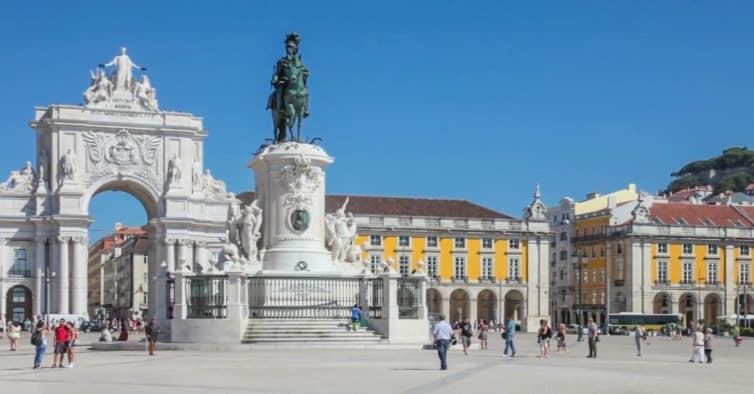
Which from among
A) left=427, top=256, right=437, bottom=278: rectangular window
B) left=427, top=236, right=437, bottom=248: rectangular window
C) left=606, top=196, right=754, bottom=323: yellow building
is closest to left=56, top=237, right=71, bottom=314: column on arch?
left=427, top=236, right=437, bottom=248: rectangular window

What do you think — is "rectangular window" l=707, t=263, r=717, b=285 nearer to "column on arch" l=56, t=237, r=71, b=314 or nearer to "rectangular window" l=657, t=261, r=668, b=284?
"rectangular window" l=657, t=261, r=668, b=284

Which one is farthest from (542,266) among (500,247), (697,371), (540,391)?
(540,391)

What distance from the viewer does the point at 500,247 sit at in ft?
343

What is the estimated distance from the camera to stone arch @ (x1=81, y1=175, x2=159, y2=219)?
91.1 m

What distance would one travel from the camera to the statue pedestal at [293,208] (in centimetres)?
3472

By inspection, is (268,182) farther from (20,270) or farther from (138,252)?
(138,252)

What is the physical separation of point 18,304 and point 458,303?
35196mm

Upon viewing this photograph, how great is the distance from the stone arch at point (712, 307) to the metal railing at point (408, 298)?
7572 cm

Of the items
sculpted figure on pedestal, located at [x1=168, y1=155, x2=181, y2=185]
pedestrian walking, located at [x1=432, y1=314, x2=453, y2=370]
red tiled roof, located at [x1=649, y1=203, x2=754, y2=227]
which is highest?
sculpted figure on pedestal, located at [x1=168, y1=155, x2=181, y2=185]

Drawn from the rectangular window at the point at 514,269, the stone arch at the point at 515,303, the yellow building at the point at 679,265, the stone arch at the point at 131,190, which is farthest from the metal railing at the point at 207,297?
the yellow building at the point at 679,265

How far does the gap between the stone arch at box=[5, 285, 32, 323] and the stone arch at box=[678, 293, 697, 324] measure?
50987mm

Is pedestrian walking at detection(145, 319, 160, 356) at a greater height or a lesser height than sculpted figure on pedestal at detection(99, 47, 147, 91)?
lesser

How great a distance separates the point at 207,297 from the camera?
111 feet

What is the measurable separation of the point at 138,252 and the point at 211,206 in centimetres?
3571
